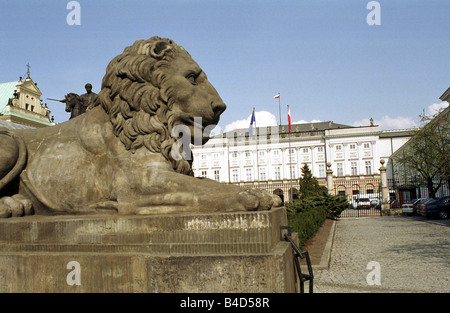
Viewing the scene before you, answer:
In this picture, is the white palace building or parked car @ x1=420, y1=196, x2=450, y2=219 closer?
parked car @ x1=420, y1=196, x2=450, y2=219

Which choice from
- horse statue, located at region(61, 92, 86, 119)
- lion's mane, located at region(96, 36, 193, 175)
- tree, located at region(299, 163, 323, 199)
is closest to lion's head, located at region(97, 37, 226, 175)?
lion's mane, located at region(96, 36, 193, 175)

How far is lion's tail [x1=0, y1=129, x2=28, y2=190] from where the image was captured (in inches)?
150

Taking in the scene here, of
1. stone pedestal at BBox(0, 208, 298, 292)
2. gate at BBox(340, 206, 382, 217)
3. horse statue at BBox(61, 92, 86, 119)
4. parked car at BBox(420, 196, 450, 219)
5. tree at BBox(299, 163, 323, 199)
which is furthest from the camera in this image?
gate at BBox(340, 206, 382, 217)

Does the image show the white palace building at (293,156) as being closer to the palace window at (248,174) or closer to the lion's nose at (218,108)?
the palace window at (248,174)

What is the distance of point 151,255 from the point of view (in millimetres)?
2969

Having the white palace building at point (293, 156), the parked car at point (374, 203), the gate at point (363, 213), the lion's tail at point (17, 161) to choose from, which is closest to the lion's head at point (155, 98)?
the lion's tail at point (17, 161)

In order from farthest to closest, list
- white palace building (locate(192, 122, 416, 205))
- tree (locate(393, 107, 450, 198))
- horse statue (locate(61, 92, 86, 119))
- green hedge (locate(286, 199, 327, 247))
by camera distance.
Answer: white palace building (locate(192, 122, 416, 205)) < tree (locate(393, 107, 450, 198)) < green hedge (locate(286, 199, 327, 247)) < horse statue (locate(61, 92, 86, 119))

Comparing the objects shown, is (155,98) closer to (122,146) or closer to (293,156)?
(122,146)

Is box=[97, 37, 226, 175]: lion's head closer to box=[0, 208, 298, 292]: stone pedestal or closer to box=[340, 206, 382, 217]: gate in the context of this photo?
box=[0, 208, 298, 292]: stone pedestal

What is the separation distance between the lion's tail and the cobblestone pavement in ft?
17.5

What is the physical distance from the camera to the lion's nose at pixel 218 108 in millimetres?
3839

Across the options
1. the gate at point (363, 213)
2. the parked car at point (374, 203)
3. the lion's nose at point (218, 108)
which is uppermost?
the lion's nose at point (218, 108)
